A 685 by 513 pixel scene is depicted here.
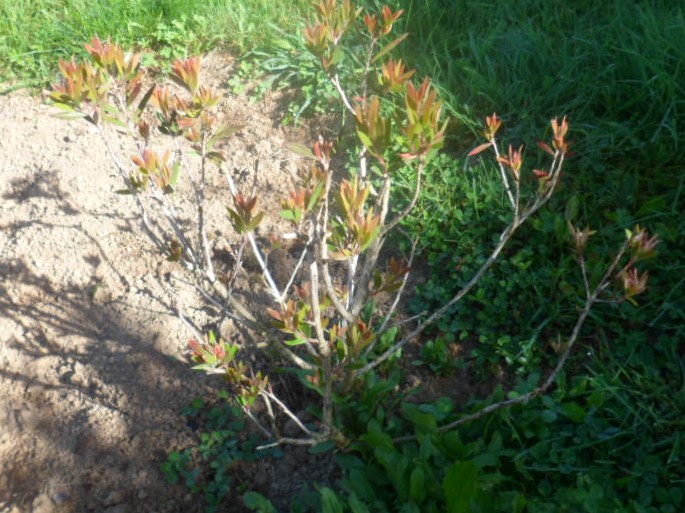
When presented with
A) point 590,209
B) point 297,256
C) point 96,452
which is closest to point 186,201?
point 297,256

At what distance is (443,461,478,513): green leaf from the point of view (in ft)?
6.77

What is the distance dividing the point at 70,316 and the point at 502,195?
199 cm

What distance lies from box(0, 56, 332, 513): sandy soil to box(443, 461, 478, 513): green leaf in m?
0.76

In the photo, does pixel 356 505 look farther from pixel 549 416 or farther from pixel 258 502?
pixel 549 416

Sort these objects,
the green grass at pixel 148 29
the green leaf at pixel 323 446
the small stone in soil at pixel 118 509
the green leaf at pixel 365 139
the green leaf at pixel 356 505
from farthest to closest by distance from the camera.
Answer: the green grass at pixel 148 29, the small stone in soil at pixel 118 509, the green leaf at pixel 323 446, the green leaf at pixel 356 505, the green leaf at pixel 365 139

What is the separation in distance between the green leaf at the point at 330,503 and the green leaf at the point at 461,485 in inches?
13.7

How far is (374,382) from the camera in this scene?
2650mm

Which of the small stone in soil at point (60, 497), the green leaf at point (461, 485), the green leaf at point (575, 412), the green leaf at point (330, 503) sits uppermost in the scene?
the green leaf at point (461, 485)

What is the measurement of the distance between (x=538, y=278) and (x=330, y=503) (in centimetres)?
128

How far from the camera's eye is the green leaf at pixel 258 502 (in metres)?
2.38

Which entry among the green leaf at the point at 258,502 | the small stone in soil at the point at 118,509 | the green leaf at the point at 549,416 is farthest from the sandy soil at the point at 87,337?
the green leaf at the point at 549,416

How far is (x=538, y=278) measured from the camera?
2891 millimetres

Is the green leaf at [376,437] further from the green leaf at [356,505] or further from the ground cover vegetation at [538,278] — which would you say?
the green leaf at [356,505]

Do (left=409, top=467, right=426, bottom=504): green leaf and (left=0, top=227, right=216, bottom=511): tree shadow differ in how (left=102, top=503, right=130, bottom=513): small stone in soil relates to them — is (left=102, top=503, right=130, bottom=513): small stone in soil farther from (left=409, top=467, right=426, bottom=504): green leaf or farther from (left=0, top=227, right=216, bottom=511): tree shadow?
(left=409, top=467, right=426, bottom=504): green leaf
